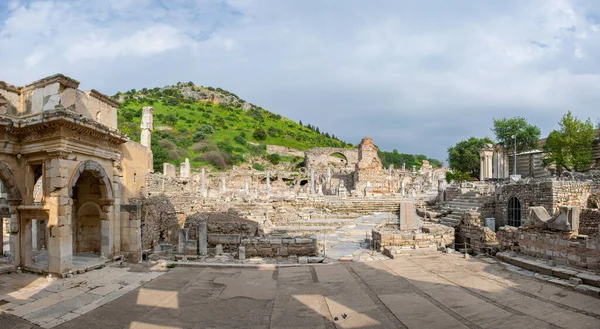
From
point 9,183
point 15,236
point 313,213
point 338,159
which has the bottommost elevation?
point 313,213

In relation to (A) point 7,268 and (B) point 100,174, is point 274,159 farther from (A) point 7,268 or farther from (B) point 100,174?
(A) point 7,268

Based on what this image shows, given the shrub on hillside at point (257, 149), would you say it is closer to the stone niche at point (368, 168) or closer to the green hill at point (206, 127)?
the green hill at point (206, 127)

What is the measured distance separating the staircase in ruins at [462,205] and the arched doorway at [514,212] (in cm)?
160

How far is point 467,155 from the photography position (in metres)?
56.3

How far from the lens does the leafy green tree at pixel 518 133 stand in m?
46.8

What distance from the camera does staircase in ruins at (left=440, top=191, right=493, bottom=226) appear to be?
69.7 ft

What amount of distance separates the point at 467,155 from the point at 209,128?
53527 millimetres

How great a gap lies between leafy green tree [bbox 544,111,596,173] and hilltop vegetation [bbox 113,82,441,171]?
1700 inches

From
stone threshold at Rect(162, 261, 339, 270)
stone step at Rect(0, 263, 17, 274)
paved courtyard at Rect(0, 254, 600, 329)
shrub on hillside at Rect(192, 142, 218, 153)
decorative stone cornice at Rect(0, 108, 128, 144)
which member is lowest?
stone threshold at Rect(162, 261, 339, 270)

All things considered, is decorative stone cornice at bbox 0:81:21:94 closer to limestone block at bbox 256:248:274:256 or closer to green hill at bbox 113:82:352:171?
limestone block at bbox 256:248:274:256

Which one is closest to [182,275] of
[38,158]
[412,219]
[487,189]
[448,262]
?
[38,158]

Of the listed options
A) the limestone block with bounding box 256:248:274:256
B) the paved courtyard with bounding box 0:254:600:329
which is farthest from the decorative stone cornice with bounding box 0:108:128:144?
the limestone block with bounding box 256:248:274:256

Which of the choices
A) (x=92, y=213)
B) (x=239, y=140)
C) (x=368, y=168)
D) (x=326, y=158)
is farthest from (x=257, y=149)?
(x=92, y=213)

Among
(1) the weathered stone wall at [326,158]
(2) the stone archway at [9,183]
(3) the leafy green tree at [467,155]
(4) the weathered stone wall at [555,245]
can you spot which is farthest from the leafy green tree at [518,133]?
(2) the stone archway at [9,183]
